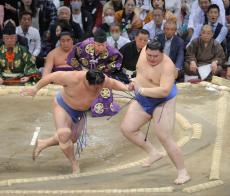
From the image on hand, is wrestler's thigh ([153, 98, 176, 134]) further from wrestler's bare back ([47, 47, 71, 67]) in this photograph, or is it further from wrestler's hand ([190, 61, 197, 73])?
wrestler's hand ([190, 61, 197, 73])

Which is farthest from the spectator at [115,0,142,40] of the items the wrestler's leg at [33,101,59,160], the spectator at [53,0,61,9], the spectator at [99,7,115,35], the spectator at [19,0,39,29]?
the wrestler's leg at [33,101,59,160]

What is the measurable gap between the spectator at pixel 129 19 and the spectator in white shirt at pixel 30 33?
930 mm

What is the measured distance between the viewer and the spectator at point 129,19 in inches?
266

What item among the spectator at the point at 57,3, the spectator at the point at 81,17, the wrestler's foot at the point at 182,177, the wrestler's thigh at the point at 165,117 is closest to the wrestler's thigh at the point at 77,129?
the wrestler's thigh at the point at 165,117

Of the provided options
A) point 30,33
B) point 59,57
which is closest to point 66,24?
point 30,33

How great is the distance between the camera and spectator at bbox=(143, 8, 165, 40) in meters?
6.55

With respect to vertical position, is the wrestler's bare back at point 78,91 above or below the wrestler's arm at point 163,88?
below

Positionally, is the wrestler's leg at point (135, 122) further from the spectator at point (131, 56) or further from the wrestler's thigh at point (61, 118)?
the spectator at point (131, 56)

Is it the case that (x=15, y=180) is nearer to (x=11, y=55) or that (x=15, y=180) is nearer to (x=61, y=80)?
(x=61, y=80)

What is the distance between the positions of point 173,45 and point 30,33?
1524 mm

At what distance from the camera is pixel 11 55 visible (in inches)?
236

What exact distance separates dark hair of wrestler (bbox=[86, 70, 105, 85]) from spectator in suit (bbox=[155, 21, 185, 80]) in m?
2.54

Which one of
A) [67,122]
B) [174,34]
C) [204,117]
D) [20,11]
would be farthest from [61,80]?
[20,11]

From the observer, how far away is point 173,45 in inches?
244
